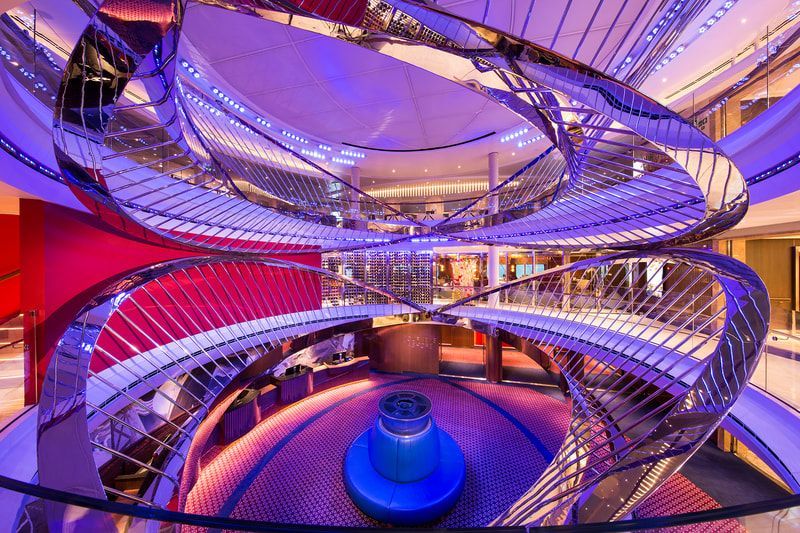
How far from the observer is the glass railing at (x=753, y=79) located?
11.2 ft

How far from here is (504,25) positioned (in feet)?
13.2

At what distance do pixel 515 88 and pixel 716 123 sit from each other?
16.5ft

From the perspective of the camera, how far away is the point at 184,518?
978 millimetres

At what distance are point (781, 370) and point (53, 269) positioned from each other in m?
9.67

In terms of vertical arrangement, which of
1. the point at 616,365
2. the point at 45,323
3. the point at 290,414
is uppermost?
the point at 45,323

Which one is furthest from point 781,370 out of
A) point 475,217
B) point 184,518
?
point 184,518

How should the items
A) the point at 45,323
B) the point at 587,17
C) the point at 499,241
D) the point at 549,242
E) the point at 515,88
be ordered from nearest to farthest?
the point at 515,88, the point at 45,323, the point at 587,17, the point at 549,242, the point at 499,241

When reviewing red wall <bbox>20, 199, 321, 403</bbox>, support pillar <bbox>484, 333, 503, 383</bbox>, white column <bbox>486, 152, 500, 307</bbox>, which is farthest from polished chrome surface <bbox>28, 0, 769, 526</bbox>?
support pillar <bbox>484, 333, 503, 383</bbox>

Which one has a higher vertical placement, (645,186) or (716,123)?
(716,123)

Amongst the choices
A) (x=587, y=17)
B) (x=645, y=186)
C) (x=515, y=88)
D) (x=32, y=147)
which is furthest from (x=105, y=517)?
(x=587, y=17)

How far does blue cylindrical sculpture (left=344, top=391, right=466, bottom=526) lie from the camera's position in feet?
16.3

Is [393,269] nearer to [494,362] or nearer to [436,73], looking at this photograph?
[494,362]

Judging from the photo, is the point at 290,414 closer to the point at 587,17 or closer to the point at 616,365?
the point at 616,365

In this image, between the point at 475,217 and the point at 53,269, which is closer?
the point at 53,269
